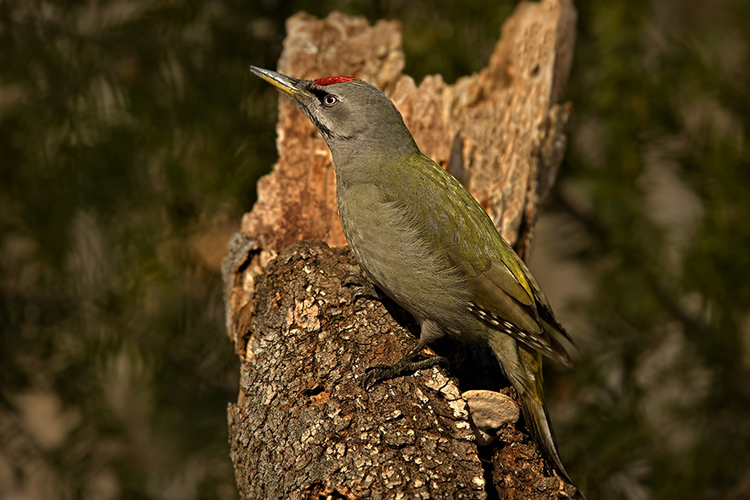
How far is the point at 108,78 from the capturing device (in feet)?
11.9

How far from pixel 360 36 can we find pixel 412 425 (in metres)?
2.50

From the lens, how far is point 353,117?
3188 millimetres

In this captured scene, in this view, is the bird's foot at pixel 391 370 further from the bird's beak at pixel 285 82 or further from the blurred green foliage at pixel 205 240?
the bird's beak at pixel 285 82

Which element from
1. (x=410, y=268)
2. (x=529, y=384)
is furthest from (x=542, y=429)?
(x=410, y=268)

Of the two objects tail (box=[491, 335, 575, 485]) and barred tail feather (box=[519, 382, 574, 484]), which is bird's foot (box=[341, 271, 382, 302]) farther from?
barred tail feather (box=[519, 382, 574, 484])

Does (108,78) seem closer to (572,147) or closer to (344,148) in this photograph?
(344,148)

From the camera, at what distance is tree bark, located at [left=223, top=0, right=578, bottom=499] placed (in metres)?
2.16

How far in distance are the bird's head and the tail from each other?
43.0 inches

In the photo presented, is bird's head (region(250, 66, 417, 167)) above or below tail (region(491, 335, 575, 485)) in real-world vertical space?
above

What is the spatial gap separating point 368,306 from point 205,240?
1370 millimetres

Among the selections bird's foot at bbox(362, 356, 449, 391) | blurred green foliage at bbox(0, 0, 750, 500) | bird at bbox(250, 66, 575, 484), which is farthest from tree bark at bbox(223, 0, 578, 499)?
blurred green foliage at bbox(0, 0, 750, 500)

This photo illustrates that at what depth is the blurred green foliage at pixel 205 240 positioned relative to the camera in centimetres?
352

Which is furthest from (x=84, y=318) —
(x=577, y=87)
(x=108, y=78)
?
(x=577, y=87)

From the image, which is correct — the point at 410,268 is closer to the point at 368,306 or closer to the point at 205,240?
the point at 368,306
